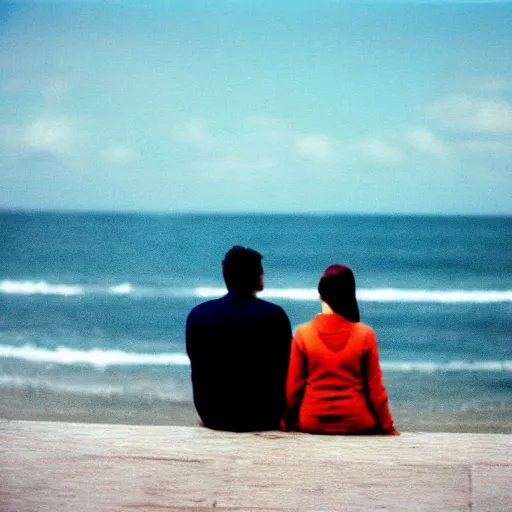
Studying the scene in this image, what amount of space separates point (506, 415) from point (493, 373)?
7.27 ft

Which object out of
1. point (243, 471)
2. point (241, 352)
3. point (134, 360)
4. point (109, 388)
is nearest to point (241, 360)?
point (241, 352)

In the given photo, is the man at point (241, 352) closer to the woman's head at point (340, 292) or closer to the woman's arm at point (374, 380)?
the woman's head at point (340, 292)

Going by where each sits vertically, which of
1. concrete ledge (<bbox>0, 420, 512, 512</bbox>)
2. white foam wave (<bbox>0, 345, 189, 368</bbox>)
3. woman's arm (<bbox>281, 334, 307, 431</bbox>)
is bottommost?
white foam wave (<bbox>0, 345, 189, 368</bbox>)

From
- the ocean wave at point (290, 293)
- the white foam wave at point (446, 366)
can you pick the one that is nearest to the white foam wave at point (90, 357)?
the white foam wave at point (446, 366)

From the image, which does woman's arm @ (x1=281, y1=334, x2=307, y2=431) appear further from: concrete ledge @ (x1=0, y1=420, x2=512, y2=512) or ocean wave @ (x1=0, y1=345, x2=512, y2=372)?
ocean wave @ (x1=0, y1=345, x2=512, y2=372)

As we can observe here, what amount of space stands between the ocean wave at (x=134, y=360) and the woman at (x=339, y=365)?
4862 millimetres

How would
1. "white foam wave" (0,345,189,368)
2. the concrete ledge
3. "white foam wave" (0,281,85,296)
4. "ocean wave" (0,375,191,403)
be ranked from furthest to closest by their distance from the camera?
A: "white foam wave" (0,281,85,296)
"white foam wave" (0,345,189,368)
"ocean wave" (0,375,191,403)
the concrete ledge

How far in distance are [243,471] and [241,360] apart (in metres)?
0.59

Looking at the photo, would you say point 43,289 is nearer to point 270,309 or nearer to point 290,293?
point 290,293

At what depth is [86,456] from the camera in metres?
2.60

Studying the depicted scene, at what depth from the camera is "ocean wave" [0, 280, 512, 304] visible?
53.6 feet

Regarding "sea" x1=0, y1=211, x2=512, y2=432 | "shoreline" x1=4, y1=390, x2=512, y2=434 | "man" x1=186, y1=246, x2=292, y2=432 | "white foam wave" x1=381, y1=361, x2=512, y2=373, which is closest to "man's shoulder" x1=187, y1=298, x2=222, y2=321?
"man" x1=186, y1=246, x2=292, y2=432

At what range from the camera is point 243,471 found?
243cm

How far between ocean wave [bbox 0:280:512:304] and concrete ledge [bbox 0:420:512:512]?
12.8 meters
